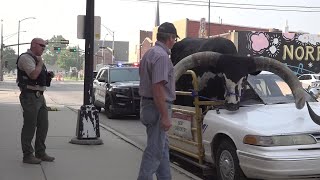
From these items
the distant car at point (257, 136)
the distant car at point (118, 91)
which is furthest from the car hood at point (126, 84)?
the distant car at point (257, 136)

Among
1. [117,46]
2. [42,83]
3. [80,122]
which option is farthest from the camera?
[117,46]

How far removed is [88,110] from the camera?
9.23 m

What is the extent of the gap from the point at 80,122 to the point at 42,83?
2106 mm

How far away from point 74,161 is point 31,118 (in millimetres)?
1108

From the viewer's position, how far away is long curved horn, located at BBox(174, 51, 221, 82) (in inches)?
278

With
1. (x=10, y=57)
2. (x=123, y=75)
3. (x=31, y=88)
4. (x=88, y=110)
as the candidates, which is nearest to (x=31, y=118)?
(x=31, y=88)

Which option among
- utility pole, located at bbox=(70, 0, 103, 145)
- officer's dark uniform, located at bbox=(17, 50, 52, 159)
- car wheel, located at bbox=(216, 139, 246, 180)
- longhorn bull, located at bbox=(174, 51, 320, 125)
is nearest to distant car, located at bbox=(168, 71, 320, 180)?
car wheel, located at bbox=(216, 139, 246, 180)

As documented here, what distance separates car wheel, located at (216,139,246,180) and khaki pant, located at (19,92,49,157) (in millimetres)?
2767

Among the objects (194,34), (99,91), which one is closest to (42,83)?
(99,91)

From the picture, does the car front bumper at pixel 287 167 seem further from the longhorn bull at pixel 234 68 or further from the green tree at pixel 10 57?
the green tree at pixel 10 57

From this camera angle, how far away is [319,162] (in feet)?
17.9

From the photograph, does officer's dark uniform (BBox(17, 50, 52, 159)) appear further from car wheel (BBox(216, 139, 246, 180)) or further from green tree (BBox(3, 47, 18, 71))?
green tree (BBox(3, 47, 18, 71))

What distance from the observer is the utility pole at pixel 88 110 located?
9.23 meters

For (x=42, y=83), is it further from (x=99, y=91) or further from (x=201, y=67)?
(x=99, y=91)
